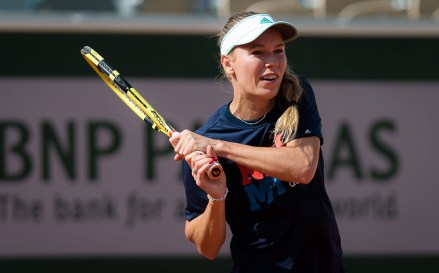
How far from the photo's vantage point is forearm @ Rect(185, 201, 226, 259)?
304 centimetres

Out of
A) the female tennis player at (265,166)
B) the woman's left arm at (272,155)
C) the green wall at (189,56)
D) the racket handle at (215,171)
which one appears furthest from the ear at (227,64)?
the green wall at (189,56)

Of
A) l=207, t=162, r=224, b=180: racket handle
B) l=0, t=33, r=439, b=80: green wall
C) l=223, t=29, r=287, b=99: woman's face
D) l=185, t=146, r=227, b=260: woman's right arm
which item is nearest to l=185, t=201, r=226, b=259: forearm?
l=185, t=146, r=227, b=260: woman's right arm

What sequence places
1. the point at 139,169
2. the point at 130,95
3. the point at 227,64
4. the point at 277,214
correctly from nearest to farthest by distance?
the point at 277,214 → the point at 227,64 → the point at 130,95 → the point at 139,169

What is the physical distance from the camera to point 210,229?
3.10 metres

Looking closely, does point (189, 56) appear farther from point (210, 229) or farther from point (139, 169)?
point (210, 229)

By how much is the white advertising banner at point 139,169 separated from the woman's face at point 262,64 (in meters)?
3.01

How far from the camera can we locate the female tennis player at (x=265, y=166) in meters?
2.98

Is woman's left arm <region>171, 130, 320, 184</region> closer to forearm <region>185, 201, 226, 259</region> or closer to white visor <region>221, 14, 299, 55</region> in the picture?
forearm <region>185, 201, 226, 259</region>

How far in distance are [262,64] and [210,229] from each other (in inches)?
23.4

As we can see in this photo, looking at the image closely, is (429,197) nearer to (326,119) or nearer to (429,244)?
(429,244)

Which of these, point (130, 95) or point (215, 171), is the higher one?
point (130, 95)

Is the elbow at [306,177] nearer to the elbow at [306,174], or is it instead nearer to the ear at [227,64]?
the elbow at [306,174]

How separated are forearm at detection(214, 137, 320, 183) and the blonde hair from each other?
48 mm

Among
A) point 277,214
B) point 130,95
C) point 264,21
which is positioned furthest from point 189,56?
point 277,214
